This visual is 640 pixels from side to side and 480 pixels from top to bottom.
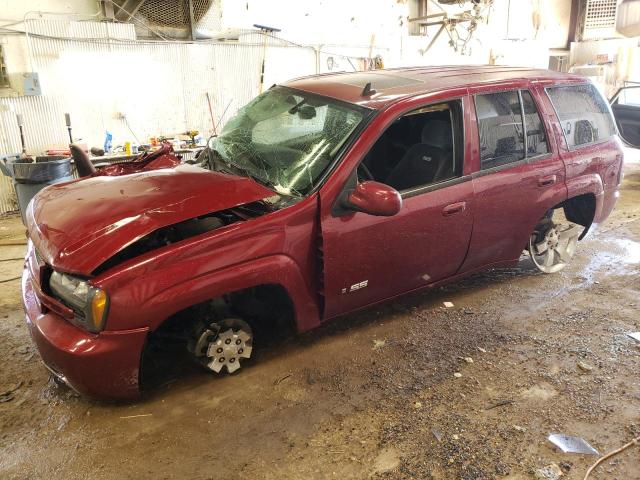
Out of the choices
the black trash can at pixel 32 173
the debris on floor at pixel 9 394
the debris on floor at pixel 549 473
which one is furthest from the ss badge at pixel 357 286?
the black trash can at pixel 32 173

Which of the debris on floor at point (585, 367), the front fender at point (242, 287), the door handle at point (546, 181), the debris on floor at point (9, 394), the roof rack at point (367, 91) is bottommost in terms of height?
the debris on floor at point (585, 367)

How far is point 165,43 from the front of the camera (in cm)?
646

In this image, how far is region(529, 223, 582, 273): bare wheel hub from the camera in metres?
4.30

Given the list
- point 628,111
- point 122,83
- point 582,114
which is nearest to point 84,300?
point 582,114

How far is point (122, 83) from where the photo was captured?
20.9 ft

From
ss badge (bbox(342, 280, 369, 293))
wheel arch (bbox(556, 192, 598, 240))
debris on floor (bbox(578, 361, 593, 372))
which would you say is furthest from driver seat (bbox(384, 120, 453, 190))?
debris on floor (bbox(578, 361, 593, 372))

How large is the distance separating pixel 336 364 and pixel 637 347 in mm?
2021

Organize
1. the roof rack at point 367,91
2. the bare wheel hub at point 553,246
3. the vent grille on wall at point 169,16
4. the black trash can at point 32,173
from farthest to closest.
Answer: the vent grille on wall at point 169,16, the black trash can at point 32,173, the bare wheel hub at point 553,246, the roof rack at point 367,91

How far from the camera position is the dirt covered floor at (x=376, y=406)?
2363mm

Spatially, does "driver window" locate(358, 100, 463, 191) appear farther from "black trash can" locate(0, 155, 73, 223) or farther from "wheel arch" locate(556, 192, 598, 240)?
"black trash can" locate(0, 155, 73, 223)

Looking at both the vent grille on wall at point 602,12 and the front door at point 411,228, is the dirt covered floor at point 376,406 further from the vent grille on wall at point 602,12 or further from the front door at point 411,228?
the vent grille on wall at point 602,12

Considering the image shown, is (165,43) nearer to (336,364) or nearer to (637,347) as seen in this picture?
(336,364)

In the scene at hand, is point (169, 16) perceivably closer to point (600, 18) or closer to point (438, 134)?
point (438, 134)

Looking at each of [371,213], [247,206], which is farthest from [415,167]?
[247,206]
